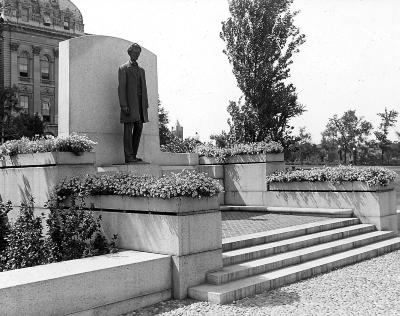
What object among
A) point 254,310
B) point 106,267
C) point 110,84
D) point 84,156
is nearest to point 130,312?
point 106,267

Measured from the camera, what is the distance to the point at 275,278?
7.93 meters

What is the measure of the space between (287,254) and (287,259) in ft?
1.49

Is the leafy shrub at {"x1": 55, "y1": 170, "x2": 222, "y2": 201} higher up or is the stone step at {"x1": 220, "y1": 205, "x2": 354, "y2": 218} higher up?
the leafy shrub at {"x1": 55, "y1": 170, "x2": 222, "y2": 201}

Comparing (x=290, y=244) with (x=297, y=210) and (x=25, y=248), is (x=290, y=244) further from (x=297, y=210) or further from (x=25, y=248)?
(x=25, y=248)

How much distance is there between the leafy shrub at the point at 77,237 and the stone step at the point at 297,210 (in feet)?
22.9

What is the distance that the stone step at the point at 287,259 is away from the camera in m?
7.62

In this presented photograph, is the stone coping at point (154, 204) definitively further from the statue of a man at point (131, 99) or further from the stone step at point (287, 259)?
the statue of a man at point (131, 99)

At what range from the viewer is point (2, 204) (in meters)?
10.5

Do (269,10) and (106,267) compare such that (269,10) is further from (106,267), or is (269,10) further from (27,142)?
(106,267)

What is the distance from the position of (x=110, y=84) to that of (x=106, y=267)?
8.09 m

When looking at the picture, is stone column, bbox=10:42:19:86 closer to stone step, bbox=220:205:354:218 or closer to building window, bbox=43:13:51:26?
building window, bbox=43:13:51:26

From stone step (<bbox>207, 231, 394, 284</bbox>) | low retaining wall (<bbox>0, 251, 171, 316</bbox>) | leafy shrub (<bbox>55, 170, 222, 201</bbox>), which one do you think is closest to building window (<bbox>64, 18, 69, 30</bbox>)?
stone step (<bbox>207, 231, 394, 284</bbox>)

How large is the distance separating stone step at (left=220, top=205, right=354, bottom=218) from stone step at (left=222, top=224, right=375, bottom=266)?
0.55 metres

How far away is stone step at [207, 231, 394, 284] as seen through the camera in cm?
762
